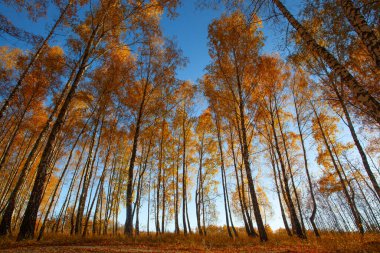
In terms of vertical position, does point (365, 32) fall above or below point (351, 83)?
above

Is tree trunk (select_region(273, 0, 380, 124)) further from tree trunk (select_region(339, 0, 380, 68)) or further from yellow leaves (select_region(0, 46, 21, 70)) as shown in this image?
yellow leaves (select_region(0, 46, 21, 70))

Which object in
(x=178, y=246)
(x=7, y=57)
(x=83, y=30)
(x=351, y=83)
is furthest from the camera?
(x=7, y=57)

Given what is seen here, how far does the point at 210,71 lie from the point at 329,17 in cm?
646

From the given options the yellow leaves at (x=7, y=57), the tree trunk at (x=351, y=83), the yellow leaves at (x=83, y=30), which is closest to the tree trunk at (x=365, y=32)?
the tree trunk at (x=351, y=83)

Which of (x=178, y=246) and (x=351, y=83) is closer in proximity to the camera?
(x=351, y=83)

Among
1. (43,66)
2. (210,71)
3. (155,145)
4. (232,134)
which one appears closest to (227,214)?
(232,134)

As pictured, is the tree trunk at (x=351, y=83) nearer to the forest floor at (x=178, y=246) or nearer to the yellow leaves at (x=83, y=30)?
the forest floor at (x=178, y=246)

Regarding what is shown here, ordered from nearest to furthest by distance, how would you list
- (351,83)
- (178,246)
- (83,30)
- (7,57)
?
(351,83) → (178,246) → (83,30) → (7,57)

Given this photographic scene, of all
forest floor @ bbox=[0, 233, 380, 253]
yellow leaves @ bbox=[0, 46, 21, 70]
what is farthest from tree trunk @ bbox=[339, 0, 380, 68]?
yellow leaves @ bbox=[0, 46, 21, 70]

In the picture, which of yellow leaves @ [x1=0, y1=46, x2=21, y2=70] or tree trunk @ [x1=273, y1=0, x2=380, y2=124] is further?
yellow leaves @ [x1=0, y1=46, x2=21, y2=70]

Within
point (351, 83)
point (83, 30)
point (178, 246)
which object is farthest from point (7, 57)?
point (351, 83)

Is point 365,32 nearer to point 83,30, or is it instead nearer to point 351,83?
point 351,83

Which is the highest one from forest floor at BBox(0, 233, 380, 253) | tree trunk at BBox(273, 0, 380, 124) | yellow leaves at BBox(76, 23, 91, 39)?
yellow leaves at BBox(76, 23, 91, 39)

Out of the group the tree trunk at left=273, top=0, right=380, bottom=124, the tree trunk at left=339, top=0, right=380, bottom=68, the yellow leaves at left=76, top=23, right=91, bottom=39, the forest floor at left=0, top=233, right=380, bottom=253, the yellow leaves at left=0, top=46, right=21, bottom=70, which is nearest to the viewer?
the tree trunk at left=273, top=0, right=380, bottom=124
